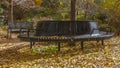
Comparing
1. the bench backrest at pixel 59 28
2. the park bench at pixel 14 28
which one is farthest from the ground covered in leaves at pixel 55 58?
the park bench at pixel 14 28

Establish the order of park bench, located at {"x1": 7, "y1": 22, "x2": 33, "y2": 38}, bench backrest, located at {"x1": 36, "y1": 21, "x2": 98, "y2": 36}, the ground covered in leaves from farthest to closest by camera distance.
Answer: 1. park bench, located at {"x1": 7, "y1": 22, "x2": 33, "y2": 38}
2. bench backrest, located at {"x1": 36, "y1": 21, "x2": 98, "y2": 36}
3. the ground covered in leaves

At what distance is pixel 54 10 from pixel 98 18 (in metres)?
9.16

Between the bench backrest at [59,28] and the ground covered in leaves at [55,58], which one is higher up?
the bench backrest at [59,28]

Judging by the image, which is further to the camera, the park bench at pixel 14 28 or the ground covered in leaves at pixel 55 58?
the park bench at pixel 14 28

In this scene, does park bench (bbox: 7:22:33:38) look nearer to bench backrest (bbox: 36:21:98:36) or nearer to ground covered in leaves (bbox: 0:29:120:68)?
ground covered in leaves (bbox: 0:29:120:68)

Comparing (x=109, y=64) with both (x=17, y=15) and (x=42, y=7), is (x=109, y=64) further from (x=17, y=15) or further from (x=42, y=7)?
(x=42, y=7)

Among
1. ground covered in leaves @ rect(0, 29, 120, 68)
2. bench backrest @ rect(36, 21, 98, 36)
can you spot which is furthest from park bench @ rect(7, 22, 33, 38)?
bench backrest @ rect(36, 21, 98, 36)

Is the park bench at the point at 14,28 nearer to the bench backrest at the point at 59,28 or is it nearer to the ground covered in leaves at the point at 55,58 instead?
the ground covered in leaves at the point at 55,58

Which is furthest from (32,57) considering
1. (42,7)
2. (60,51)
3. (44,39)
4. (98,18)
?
(42,7)

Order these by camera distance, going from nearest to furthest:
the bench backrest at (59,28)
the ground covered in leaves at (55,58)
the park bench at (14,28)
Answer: the ground covered in leaves at (55,58), the bench backrest at (59,28), the park bench at (14,28)

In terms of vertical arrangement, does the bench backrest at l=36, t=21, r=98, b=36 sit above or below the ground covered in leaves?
above

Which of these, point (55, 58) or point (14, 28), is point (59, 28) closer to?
point (55, 58)

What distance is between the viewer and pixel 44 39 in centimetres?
1189

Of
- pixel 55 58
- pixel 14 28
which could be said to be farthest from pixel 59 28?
pixel 14 28
